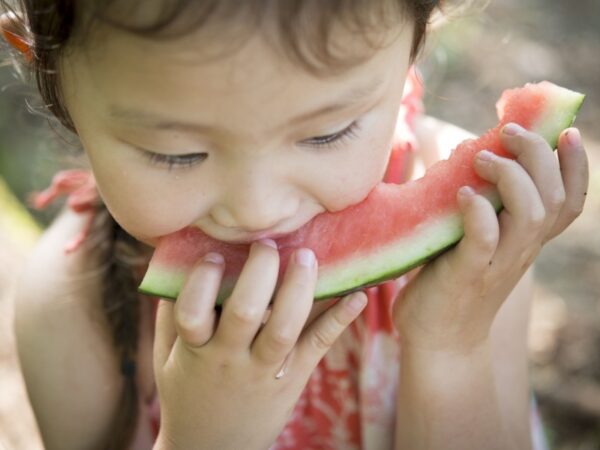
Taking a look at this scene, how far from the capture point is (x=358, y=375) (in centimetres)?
238

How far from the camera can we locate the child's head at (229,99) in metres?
1.42

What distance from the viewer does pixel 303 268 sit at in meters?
1.70

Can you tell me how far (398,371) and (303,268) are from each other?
68 centimetres

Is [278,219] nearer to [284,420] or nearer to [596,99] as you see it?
[284,420]

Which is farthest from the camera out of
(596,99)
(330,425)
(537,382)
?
(596,99)

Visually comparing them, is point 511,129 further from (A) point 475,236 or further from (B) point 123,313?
(B) point 123,313

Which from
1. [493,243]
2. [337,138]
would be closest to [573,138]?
[493,243]

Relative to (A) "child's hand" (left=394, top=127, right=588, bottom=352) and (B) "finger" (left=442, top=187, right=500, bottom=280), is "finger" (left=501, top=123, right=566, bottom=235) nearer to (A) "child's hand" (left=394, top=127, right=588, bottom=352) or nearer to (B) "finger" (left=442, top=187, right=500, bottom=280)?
(A) "child's hand" (left=394, top=127, right=588, bottom=352)

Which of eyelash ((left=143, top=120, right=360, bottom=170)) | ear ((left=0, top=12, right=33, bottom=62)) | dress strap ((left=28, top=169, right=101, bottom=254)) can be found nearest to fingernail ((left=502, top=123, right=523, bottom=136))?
eyelash ((left=143, top=120, right=360, bottom=170))

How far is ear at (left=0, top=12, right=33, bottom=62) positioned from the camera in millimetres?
1806

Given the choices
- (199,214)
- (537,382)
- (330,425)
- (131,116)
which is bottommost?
(537,382)

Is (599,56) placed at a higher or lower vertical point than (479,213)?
lower

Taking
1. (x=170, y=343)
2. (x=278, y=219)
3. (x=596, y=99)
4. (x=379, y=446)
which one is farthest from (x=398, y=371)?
(x=596, y=99)

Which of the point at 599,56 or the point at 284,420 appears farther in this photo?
the point at 599,56
